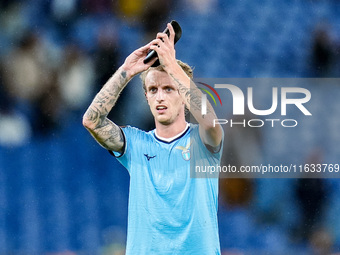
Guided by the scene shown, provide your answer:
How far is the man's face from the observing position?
2287 millimetres

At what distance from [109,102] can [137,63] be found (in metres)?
0.21

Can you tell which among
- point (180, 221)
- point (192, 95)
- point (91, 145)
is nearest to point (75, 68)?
point (91, 145)

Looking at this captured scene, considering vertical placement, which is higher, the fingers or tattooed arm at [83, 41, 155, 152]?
the fingers

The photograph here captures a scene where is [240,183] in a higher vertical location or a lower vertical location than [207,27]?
lower

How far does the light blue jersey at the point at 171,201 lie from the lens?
2162mm

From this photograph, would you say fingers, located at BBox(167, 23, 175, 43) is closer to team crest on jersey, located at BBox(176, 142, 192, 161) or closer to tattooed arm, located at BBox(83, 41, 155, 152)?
tattooed arm, located at BBox(83, 41, 155, 152)

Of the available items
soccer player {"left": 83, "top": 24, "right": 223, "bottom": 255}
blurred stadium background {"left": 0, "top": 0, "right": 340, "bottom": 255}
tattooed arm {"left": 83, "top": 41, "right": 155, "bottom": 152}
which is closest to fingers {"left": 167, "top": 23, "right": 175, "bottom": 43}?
soccer player {"left": 83, "top": 24, "right": 223, "bottom": 255}

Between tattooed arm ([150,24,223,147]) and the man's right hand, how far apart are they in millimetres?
102

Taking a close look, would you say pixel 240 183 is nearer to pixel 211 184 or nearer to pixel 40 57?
pixel 211 184

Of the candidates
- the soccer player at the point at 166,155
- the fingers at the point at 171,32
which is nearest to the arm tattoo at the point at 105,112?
the soccer player at the point at 166,155

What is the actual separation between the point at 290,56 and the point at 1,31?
172cm

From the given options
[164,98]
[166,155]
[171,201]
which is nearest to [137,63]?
[164,98]

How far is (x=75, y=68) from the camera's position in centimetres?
308

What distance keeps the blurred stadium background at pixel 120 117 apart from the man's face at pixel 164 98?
24.2 inches
